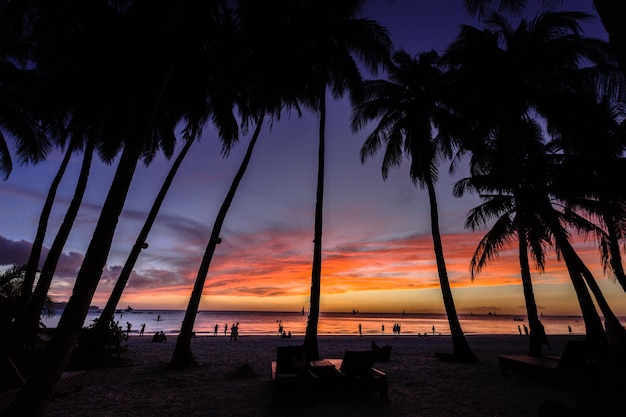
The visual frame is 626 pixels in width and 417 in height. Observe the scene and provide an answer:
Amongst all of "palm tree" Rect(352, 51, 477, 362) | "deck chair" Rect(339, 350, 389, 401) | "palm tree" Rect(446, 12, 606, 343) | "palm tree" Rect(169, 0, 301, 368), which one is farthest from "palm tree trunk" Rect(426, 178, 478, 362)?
"palm tree" Rect(169, 0, 301, 368)

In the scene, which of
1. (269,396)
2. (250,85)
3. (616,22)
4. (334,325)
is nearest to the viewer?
(616,22)

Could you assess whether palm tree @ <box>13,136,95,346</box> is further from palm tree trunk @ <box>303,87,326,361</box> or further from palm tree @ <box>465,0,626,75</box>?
palm tree @ <box>465,0,626,75</box>

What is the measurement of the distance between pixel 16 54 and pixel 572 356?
23.2 m

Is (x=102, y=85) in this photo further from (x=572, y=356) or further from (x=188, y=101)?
(x=572, y=356)

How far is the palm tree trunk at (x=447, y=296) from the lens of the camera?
495 inches

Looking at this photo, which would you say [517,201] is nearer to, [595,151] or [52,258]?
[595,151]

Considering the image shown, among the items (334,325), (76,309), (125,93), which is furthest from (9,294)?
(334,325)

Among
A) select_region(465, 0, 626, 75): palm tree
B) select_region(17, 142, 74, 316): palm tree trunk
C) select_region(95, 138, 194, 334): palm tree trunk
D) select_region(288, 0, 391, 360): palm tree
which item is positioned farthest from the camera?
select_region(288, 0, 391, 360): palm tree

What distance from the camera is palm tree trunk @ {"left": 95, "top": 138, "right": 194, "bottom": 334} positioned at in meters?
11.4

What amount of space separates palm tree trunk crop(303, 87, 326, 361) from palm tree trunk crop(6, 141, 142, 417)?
Answer: 22.8 feet

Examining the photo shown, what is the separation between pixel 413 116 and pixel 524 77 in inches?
182

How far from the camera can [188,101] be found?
14305 mm

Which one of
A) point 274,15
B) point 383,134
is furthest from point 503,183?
point 274,15

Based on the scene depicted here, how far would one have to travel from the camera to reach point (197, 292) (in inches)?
464
